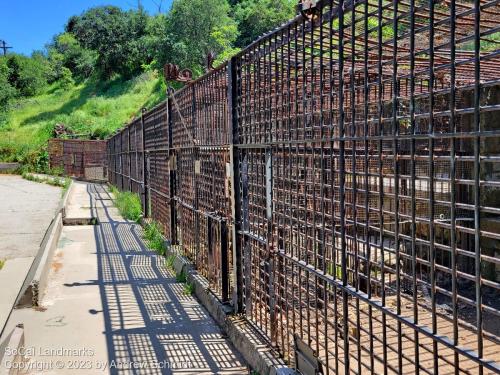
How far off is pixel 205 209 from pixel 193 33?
34811 millimetres

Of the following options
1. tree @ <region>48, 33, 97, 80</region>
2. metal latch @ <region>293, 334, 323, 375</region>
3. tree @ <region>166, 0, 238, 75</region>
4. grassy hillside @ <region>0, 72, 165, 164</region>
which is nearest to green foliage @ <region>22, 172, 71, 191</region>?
grassy hillside @ <region>0, 72, 165, 164</region>

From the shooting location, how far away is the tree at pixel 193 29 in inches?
1490

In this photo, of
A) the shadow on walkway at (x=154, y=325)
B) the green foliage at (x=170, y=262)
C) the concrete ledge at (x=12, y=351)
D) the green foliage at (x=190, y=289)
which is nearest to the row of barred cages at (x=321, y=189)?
the shadow on walkway at (x=154, y=325)

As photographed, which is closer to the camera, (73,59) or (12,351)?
(12,351)

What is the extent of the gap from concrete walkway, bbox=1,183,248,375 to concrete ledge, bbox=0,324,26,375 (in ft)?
0.68

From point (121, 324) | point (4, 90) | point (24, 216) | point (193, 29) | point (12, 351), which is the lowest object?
point (121, 324)

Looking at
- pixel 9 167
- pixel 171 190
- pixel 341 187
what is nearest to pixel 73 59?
pixel 9 167

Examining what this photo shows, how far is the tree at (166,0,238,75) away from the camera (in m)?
37.8

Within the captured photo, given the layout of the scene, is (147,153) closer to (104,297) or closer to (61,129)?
(104,297)

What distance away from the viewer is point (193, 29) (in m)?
38.8

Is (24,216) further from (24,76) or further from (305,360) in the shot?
(24,76)

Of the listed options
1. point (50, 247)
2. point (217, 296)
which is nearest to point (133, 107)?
point (50, 247)

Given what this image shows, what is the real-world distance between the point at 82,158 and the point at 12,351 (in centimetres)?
2762

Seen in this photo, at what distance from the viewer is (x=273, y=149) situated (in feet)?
13.1
